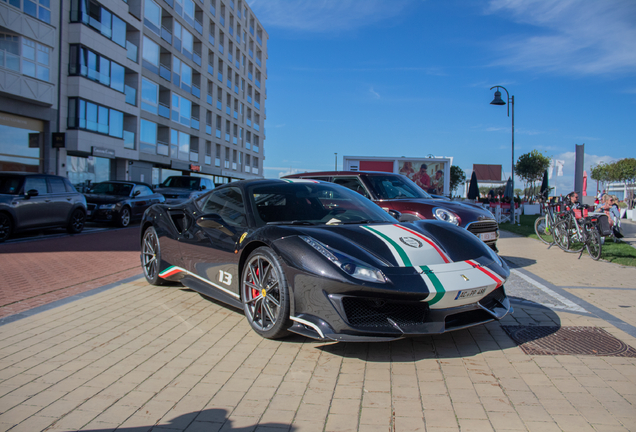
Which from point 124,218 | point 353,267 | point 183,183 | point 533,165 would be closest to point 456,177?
point 533,165

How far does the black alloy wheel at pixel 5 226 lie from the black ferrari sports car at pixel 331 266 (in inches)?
276

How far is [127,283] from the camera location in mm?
5812

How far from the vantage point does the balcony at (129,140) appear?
2780 centimetres

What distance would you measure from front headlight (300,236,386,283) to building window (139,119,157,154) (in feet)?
96.3

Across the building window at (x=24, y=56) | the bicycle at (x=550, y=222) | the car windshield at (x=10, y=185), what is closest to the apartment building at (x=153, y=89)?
A: the building window at (x=24, y=56)

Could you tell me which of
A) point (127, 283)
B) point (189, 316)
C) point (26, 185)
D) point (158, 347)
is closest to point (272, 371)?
point (158, 347)

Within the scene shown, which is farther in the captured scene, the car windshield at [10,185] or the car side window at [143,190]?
the car side window at [143,190]

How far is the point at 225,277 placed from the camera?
4.14 m

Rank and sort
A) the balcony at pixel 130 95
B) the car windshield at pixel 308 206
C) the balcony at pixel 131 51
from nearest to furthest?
the car windshield at pixel 308 206
the balcony at pixel 131 51
the balcony at pixel 130 95

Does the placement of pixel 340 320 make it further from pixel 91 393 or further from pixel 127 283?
pixel 127 283

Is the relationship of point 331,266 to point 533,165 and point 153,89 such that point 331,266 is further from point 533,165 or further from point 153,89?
point 533,165

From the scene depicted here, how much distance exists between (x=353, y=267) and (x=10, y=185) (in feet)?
33.2

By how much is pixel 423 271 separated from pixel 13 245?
9.23m

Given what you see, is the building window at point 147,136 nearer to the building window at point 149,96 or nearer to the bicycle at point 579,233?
the building window at point 149,96
